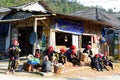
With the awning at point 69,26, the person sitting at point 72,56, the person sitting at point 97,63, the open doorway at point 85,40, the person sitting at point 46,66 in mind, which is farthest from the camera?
the open doorway at point 85,40

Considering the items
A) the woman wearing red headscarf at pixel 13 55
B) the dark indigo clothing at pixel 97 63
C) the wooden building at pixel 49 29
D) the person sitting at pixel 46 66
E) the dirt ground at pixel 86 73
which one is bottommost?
the dirt ground at pixel 86 73

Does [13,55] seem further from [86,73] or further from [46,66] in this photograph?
[86,73]

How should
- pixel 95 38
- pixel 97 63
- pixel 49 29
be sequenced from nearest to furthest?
pixel 97 63 → pixel 49 29 → pixel 95 38

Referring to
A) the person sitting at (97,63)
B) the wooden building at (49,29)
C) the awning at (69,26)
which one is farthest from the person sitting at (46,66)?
the awning at (69,26)

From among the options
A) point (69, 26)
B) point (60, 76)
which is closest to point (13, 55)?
point (60, 76)

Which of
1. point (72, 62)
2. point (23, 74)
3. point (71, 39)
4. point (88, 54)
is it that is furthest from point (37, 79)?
point (71, 39)

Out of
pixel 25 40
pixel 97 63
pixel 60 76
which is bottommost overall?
pixel 60 76

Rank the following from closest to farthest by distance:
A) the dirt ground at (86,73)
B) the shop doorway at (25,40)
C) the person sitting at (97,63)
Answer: the dirt ground at (86,73), the person sitting at (97,63), the shop doorway at (25,40)

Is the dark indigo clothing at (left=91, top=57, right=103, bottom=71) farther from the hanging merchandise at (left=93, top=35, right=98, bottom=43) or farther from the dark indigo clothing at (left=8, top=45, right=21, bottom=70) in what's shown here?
the dark indigo clothing at (left=8, top=45, right=21, bottom=70)

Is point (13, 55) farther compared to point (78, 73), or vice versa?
point (78, 73)

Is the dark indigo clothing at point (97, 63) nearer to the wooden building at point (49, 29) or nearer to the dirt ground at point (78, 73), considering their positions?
the dirt ground at point (78, 73)

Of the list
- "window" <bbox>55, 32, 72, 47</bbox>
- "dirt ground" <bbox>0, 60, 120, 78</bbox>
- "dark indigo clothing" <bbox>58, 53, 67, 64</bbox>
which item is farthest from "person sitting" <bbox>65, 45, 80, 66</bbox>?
"window" <bbox>55, 32, 72, 47</bbox>

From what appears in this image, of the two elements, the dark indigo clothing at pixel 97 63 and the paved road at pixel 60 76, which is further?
the dark indigo clothing at pixel 97 63

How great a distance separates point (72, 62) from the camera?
1883 centimetres
